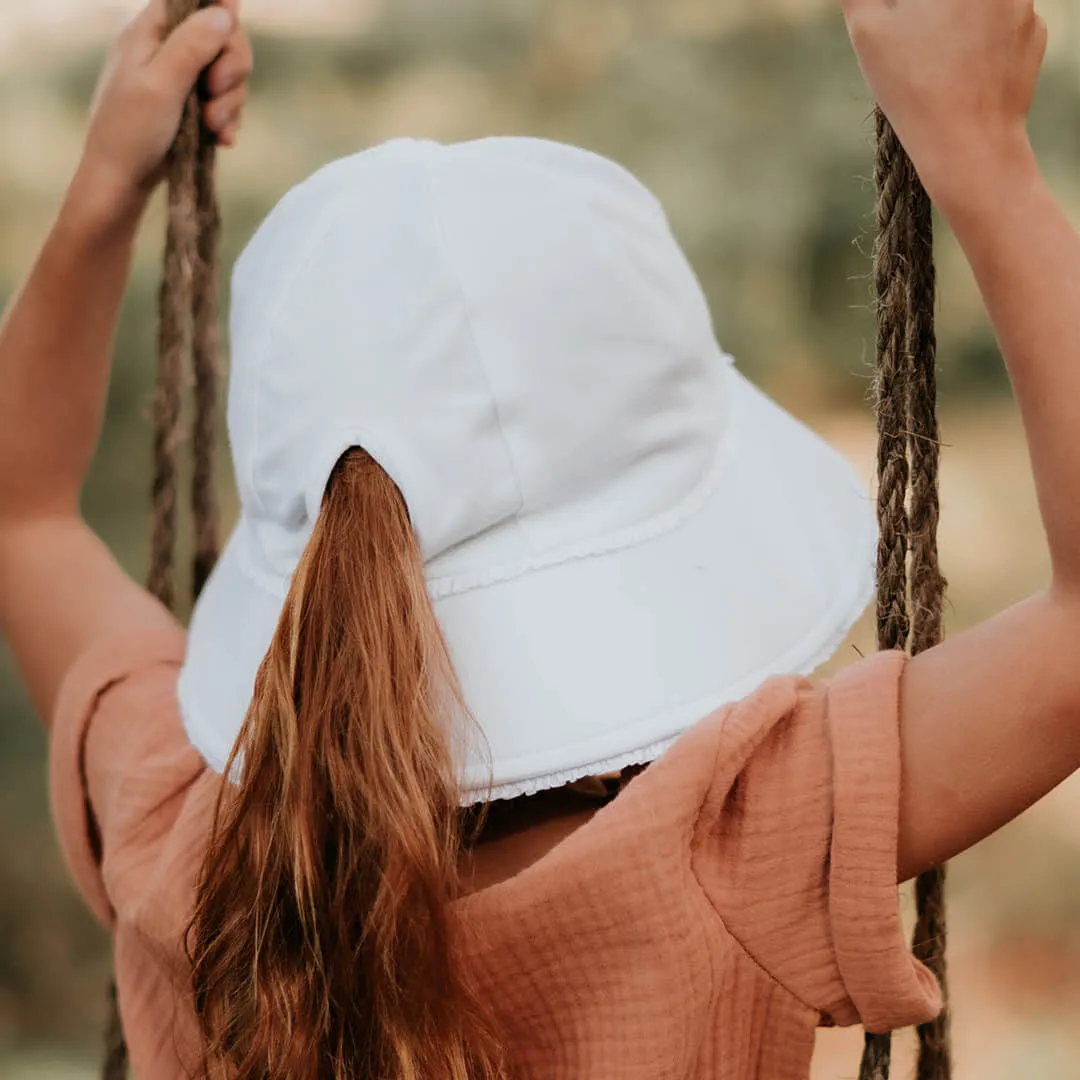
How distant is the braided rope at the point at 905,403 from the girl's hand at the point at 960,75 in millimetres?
45

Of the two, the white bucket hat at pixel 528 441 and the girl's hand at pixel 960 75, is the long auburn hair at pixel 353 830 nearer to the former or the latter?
the white bucket hat at pixel 528 441

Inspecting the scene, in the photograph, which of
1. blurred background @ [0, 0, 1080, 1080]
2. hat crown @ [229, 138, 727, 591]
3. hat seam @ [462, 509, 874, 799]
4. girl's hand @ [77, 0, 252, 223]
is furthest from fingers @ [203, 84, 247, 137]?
blurred background @ [0, 0, 1080, 1080]

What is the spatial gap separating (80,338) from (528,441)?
31 centimetres

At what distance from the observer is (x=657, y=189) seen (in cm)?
293

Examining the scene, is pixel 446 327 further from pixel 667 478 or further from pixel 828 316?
pixel 828 316

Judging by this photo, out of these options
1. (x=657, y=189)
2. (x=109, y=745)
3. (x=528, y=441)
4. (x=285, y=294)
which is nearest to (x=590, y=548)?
(x=528, y=441)

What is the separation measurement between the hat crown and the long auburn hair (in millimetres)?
24

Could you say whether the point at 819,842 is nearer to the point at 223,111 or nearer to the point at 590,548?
the point at 590,548

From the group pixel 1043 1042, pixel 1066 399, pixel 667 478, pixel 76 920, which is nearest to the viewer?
pixel 1066 399

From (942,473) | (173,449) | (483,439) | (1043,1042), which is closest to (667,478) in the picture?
(483,439)

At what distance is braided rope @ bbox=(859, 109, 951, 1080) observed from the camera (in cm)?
58

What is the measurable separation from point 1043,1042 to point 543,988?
6.77ft

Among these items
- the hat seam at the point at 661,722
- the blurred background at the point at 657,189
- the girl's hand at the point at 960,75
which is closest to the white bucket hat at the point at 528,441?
the hat seam at the point at 661,722

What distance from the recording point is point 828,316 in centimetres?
303
